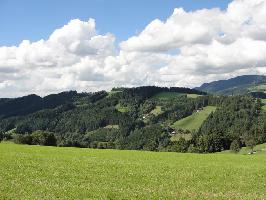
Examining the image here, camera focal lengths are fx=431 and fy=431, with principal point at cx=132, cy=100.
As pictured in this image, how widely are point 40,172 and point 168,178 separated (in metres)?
10.7

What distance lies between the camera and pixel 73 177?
33.6 m

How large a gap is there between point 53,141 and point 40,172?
144 metres

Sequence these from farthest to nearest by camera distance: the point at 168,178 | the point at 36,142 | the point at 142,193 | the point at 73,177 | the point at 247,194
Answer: the point at 36,142
the point at 168,178
the point at 73,177
the point at 247,194
the point at 142,193

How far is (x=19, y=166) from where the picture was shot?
38938 millimetres

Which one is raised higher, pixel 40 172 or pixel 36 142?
pixel 40 172

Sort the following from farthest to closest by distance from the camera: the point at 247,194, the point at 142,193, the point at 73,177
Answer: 1. the point at 73,177
2. the point at 247,194
3. the point at 142,193

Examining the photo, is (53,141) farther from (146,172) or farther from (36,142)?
(146,172)

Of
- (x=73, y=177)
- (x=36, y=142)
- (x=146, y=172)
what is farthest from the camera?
(x=36, y=142)

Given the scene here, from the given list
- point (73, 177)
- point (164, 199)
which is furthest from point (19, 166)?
point (164, 199)

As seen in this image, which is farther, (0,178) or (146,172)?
(146,172)

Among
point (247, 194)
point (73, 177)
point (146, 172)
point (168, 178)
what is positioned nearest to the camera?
point (247, 194)

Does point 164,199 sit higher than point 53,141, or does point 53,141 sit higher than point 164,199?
point 164,199

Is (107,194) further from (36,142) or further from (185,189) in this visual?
(36,142)

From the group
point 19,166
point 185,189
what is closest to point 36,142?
point 19,166
